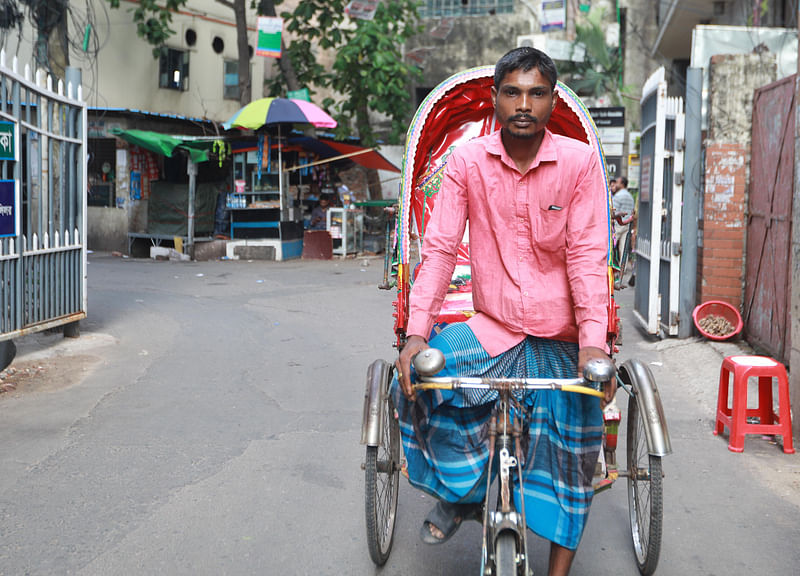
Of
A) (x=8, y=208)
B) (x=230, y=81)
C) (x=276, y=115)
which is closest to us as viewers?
(x=8, y=208)

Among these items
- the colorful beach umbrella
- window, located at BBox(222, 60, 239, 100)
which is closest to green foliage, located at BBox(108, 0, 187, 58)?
window, located at BBox(222, 60, 239, 100)

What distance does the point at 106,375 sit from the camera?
7285mm

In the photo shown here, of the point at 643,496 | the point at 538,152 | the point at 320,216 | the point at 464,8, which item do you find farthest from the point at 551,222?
the point at 464,8

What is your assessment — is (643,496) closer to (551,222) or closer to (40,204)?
(551,222)

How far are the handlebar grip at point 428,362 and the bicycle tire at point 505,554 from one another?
0.54 m

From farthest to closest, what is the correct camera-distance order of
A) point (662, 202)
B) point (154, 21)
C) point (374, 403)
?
point (154, 21) → point (662, 202) → point (374, 403)

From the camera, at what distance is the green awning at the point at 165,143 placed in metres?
17.2

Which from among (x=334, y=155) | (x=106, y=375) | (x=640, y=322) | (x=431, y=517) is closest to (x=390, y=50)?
(x=334, y=155)

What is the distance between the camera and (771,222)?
24.7ft

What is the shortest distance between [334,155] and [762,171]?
1365 centimetres

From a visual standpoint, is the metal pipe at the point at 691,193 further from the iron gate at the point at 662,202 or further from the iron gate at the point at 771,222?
the iron gate at the point at 771,222

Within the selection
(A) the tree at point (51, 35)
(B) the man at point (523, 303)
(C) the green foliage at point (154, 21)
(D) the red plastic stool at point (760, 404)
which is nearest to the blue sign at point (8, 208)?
(A) the tree at point (51, 35)

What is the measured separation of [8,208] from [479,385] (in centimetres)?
540

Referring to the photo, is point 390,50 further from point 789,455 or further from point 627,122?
point 789,455
